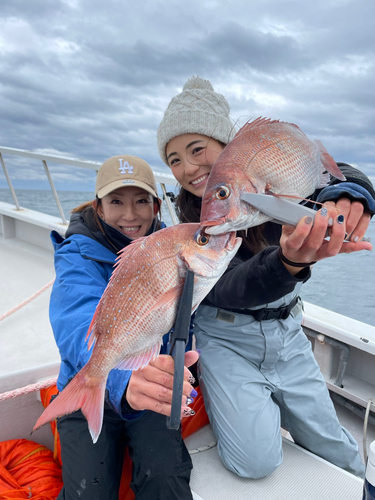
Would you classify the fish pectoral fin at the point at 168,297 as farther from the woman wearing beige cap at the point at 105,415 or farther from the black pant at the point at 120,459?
the black pant at the point at 120,459

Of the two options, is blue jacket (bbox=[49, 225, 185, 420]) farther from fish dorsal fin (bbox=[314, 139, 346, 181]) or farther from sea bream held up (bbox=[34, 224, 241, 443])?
fish dorsal fin (bbox=[314, 139, 346, 181])

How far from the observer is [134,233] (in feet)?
6.51

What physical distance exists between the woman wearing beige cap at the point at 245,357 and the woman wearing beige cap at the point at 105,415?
0.29 meters

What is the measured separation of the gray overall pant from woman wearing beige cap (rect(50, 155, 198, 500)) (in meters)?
0.32

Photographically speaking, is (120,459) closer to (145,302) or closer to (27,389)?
(27,389)

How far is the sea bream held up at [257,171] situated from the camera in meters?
0.85

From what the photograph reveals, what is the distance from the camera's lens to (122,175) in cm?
189

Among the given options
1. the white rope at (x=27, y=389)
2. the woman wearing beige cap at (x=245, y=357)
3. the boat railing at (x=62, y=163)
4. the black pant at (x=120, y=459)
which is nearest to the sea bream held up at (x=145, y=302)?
the woman wearing beige cap at (x=245, y=357)

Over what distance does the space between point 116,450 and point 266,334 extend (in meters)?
1.01

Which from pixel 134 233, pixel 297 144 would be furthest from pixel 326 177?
pixel 134 233

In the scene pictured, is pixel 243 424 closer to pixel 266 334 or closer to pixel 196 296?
pixel 266 334

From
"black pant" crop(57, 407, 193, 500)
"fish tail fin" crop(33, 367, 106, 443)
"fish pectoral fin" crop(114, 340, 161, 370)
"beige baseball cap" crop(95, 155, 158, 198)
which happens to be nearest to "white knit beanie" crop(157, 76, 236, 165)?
"beige baseball cap" crop(95, 155, 158, 198)

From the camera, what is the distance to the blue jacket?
122 cm

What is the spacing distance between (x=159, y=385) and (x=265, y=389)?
1145 millimetres
